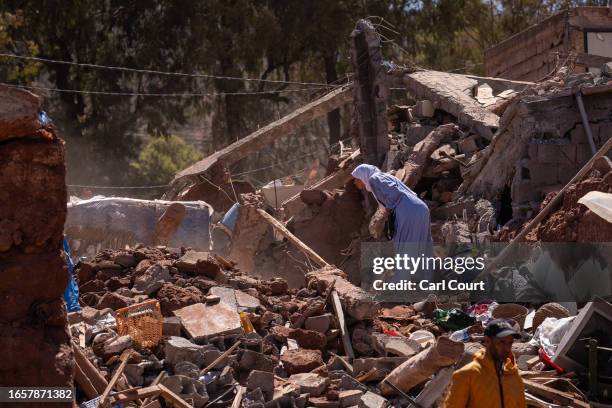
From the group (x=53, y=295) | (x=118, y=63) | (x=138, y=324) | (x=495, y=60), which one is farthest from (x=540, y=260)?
(x=118, y=63)

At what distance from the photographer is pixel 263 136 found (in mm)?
18359

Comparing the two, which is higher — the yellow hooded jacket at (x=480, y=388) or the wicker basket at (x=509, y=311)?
the yellow hooded jacket at (x=480, y=388)

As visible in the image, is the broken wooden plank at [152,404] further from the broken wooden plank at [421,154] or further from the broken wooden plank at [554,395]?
the broken wooden plank at [421,154]

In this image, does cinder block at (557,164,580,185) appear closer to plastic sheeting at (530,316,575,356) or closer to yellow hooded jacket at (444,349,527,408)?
plastic sheeting at (530,316,575,356)

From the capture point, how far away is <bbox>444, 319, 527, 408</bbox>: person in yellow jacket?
4887mm

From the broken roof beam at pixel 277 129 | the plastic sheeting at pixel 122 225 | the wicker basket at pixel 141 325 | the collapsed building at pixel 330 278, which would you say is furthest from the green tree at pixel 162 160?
the wicker basket at pixel 141 325

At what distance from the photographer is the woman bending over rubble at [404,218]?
1044 centimetres

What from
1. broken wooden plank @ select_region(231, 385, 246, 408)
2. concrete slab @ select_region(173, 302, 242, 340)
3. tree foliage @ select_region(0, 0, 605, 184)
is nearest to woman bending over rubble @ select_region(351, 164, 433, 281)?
concrete slab @ select_region(173, 302, 242, 340)

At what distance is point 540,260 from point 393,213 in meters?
1.71

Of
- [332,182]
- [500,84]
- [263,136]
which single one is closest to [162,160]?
[263,136]

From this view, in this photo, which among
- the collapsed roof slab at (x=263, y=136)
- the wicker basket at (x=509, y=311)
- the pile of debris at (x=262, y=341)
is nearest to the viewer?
the pile of debris at (x=262, y=341)

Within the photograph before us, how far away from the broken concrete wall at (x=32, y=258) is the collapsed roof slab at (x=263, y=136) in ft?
37.5

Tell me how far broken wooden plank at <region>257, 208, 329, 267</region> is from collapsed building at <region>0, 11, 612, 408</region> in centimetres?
4

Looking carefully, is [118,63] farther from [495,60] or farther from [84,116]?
[495,60]
